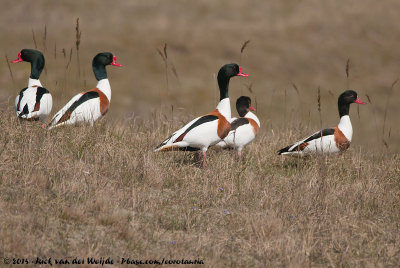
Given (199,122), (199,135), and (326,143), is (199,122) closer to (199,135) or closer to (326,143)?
(199,135)

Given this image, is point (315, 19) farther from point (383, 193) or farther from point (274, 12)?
point (383, 193)

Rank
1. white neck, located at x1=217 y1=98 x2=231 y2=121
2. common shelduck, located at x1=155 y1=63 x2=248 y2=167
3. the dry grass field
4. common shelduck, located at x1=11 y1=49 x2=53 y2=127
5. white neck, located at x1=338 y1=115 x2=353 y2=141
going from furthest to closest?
white neck, located at x1=338 y1=115 x2=353 y2=141, white neck, located at x1=217 y1=98 x2=231 y2=121, common shelduck, located at x1=11 y1=49 x2=53 y2=127, common shelduck, located at x1=155 y1=63 x2=248 y2=167, the dry grass field

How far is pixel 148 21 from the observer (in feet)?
124

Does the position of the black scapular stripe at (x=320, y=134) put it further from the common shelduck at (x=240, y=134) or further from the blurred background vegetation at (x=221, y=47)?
the blurred background vegetation at (x=221, y=47)

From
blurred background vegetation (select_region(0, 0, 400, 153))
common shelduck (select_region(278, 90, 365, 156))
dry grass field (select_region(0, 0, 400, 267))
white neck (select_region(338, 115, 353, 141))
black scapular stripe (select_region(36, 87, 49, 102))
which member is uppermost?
blurred background vegetation (select_region(0, 0, 400, 153))

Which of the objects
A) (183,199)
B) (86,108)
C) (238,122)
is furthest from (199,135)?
(86,108)

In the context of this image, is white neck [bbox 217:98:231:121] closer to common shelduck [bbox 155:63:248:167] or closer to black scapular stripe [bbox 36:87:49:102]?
common shelduck [bbox 155:63:248:167]

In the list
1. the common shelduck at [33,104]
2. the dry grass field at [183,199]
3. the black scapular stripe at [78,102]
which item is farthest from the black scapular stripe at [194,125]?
the common shelduck at [33,104]

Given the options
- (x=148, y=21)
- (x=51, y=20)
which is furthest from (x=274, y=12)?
(x=51, y=20)

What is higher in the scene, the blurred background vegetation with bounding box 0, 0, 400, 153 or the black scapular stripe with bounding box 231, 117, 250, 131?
the blurred background vegetation with bounding box 0, 0, 400, 153

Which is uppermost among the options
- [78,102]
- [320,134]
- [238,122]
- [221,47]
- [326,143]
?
[221,47]

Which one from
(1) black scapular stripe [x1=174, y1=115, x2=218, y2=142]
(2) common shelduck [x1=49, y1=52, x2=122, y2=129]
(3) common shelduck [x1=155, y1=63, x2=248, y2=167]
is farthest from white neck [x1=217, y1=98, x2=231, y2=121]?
(2) common shelduck [x1=49, y1=52, x2=122, y2=129]

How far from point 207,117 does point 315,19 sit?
3394 centimetres

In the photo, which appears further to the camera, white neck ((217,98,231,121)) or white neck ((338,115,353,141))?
white neck ((338,115,353,141))
